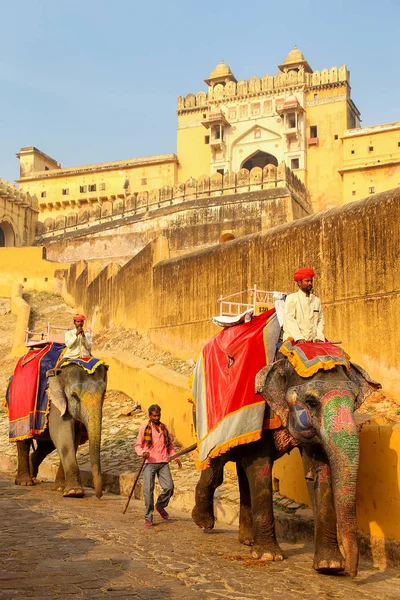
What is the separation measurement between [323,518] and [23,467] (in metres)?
5.90

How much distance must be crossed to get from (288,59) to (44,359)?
43367 mm

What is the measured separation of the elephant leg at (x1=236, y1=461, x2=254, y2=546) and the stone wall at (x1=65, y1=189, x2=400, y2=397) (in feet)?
15.8

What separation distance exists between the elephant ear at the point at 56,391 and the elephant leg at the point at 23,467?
4.35ft

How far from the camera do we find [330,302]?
1230 centimetres

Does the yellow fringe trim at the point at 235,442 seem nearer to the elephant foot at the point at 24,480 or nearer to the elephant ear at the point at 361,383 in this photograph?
the elephant ear at the point at 361,383

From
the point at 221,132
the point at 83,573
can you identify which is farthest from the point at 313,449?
the point at 221,132

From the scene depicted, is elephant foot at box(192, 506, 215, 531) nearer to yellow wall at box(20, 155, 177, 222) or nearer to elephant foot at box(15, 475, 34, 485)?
elephant foot at box(15, 475, 34, 485)

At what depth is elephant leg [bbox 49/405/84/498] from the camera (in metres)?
8.51

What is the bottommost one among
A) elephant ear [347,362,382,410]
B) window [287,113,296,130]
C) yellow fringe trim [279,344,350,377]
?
elephant ear [347,362,382,410]

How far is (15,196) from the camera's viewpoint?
1661 inches

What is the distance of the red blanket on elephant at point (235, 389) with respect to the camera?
5.86 m

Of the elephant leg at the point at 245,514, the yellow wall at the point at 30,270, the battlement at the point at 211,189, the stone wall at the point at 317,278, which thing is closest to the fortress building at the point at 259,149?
the battlement at the point at 211,189

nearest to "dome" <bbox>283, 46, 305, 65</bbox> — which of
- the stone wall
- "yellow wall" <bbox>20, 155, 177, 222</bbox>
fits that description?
"yellow wall" <bbox>20, 155, 177, 222</bbox>

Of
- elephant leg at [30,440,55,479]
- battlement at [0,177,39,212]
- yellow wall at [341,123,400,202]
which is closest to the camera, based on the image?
elephant leg at [30,440,55,479]
